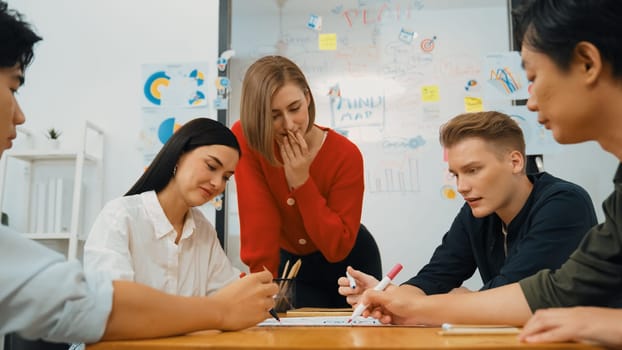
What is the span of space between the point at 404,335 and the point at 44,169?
2704mm

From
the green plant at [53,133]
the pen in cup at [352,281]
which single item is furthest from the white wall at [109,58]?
the pen in cup at [352,281]

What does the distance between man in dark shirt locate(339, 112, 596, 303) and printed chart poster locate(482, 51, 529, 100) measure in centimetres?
124

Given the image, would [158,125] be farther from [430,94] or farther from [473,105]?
[473,105]

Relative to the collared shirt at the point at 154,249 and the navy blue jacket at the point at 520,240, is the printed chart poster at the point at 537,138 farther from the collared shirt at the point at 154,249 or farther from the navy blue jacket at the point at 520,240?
the collared shirt at the point at 154,249

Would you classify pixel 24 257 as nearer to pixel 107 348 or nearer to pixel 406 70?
pixel 107 348

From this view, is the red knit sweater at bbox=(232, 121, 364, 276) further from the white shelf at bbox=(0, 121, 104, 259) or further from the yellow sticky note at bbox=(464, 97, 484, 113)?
the white shelf at bbox=(0, 121, 104, 259)

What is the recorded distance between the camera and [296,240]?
179cm

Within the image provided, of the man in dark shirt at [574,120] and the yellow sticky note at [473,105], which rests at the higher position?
the yellow sticky note at [473,105]

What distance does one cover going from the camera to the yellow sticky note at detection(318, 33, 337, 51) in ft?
9.20

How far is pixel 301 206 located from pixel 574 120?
3.03 ft

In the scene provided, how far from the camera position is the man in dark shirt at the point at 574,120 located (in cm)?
78

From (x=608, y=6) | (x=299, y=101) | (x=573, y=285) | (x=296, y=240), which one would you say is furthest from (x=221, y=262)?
(x=608, y=6)

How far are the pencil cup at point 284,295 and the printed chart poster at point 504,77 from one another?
1.80 metres

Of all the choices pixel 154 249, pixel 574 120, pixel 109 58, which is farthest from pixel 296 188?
pixel 109 58
